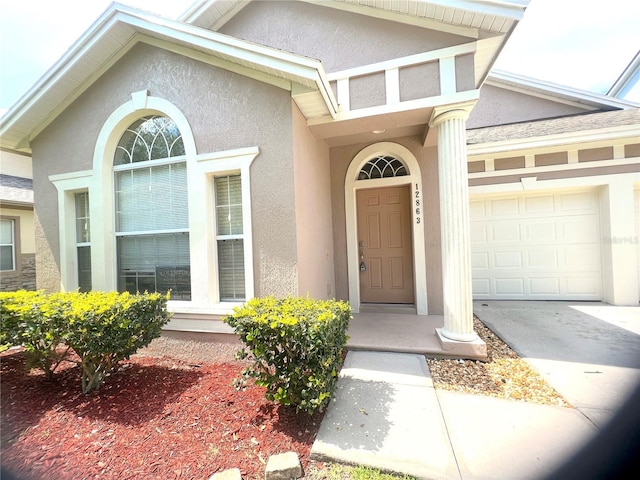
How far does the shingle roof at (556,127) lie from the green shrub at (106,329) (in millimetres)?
6934

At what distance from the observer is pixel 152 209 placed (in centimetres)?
409

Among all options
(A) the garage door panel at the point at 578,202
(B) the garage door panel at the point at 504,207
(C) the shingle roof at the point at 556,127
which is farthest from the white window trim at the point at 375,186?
(A) the garage door panel at the point at 578,202

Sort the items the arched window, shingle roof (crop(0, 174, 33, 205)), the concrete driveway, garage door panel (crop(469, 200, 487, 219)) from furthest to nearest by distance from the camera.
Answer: shingle roof (crop(0, 174, 33, 205))
garage door panel (crop(469, 200, 487, 219))
the arched window
the concrete driveway

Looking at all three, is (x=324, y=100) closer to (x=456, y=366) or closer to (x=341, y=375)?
(x=341, y=375)

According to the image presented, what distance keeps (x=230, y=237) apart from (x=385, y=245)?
3.04 meters

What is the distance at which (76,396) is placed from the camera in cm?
296

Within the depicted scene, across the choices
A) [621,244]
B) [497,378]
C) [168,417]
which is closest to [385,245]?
[497,378]

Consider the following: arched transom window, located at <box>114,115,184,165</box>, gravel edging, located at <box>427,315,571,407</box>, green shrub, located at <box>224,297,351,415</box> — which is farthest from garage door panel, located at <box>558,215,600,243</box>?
arched transom window, located at <box>114,115,184,165</box>

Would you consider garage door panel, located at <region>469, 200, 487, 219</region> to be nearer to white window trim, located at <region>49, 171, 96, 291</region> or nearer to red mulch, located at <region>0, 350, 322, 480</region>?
red mulch, located at <region>0, 350, 322, 480</region>

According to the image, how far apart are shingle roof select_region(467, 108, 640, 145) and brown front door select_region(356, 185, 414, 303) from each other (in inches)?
101

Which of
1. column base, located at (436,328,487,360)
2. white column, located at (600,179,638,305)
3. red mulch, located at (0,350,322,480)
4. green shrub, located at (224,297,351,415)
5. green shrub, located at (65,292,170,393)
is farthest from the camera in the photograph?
white column, located at (600,179,638,305)

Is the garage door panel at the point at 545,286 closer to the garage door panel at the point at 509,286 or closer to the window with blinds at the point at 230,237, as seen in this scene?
the garage door panel at the point at 509,286

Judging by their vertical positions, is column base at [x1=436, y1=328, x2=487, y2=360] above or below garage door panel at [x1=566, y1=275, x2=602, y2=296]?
below

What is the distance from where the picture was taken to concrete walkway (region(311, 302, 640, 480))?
1.91 metres
